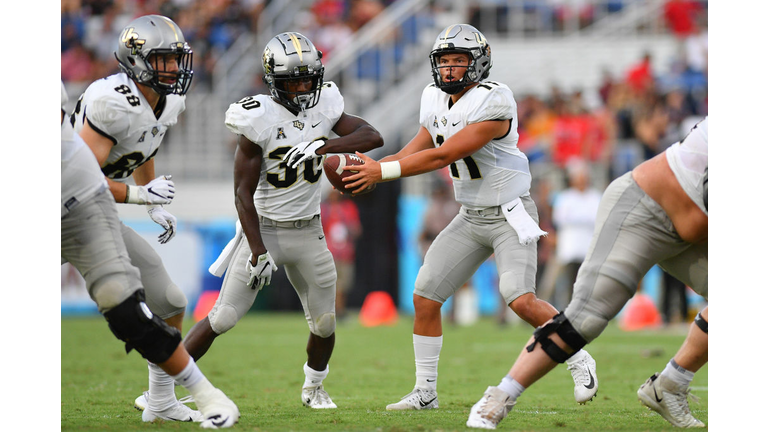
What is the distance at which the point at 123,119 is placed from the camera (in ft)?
13.7

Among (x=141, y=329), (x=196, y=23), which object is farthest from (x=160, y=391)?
(x=196, y=23)

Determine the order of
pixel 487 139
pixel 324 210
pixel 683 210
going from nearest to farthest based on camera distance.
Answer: pixel 683 210
pixel 487 139
pixel 324 210

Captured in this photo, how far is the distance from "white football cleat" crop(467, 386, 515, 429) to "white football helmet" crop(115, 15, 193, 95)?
2104 mm

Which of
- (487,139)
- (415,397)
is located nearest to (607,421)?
(415,397)

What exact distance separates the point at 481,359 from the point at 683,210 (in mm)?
3917

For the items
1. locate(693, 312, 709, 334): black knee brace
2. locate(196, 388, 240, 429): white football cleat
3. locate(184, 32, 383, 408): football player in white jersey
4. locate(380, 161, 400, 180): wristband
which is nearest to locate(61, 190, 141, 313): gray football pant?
locate(196, 388, 240, 429): white football cleat

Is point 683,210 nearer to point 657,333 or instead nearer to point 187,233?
point 657,333

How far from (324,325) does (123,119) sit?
1510mm

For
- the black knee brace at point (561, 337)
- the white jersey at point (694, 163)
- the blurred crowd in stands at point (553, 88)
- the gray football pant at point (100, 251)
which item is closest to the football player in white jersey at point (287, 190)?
the gray football pant at point (100, 251)

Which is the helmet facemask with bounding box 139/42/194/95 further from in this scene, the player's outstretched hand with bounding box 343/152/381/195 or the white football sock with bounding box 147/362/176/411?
the white football sock with bounding box 147/362/176/411

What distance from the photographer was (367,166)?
414 centimetres

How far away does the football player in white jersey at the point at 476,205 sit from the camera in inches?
176

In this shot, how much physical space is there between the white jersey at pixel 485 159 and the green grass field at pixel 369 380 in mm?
1116

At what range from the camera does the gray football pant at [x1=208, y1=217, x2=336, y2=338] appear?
4629 mm
